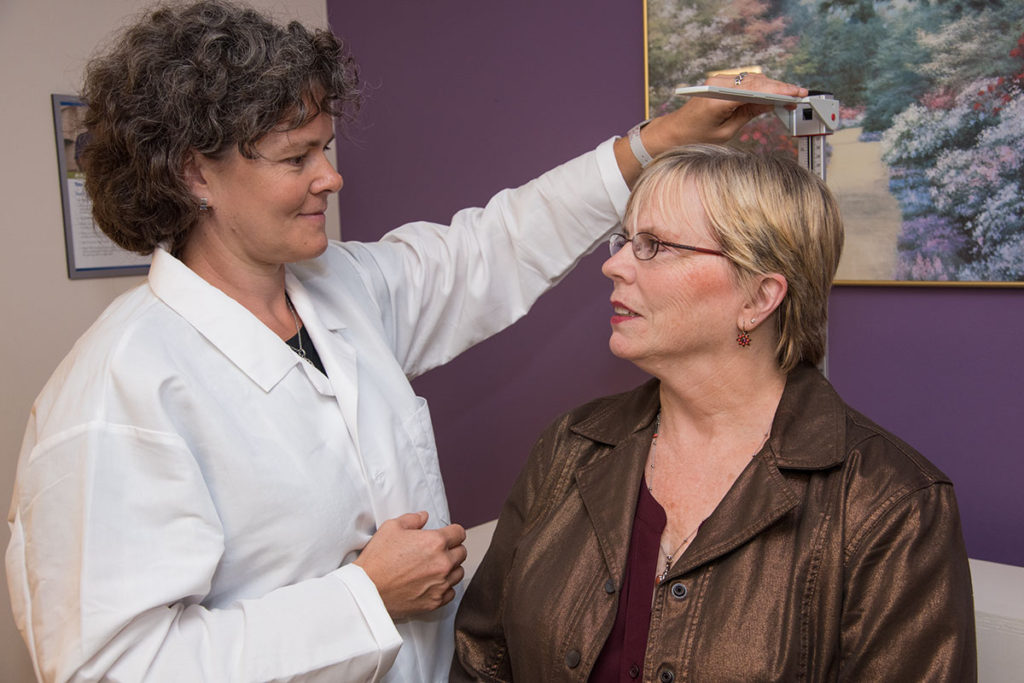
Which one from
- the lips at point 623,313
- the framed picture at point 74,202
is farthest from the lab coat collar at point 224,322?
the framed picture at point 74,202

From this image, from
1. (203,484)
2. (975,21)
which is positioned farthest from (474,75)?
(203,484)

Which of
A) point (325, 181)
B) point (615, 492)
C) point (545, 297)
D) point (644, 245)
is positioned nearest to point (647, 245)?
point (644, 245)

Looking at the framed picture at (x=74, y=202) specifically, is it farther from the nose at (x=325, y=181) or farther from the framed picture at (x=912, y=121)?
the framed picture at (x=912, y=121)

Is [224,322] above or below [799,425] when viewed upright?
above

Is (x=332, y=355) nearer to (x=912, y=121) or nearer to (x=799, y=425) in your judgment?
(x=799, y=425)

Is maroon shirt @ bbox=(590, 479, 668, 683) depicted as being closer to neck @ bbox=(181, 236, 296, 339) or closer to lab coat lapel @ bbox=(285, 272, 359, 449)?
lab coat lapel @ bbox=(285, 272, 359, 449)

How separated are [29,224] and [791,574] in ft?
6.49

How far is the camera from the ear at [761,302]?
4.31ft

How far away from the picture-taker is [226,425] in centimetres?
121

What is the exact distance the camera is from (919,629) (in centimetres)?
109

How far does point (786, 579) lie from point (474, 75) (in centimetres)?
177

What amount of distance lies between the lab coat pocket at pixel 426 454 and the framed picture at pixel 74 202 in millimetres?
1216

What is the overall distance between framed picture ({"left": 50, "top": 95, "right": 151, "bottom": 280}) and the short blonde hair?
1.56 metres

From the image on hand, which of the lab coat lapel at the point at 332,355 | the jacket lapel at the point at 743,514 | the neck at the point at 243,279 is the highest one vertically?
the neck at the point at 243,279
